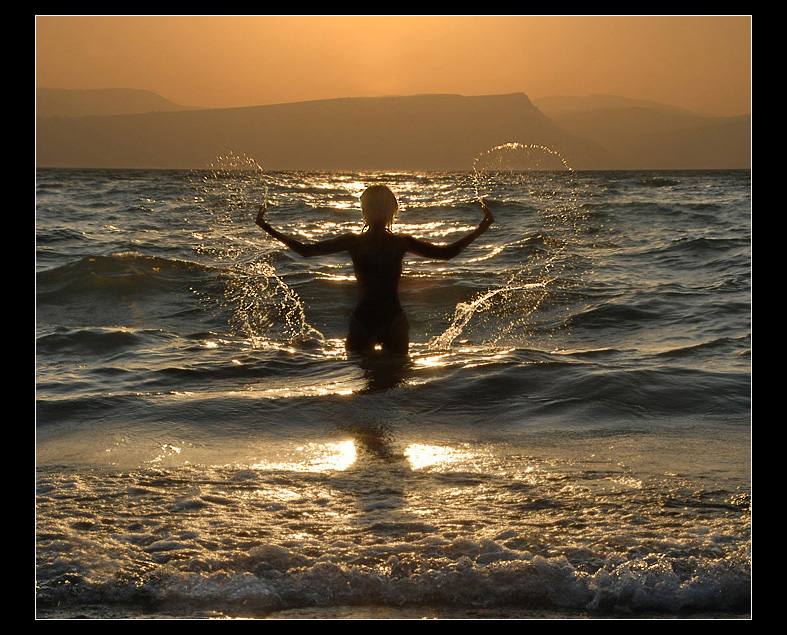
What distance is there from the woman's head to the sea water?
124 cm

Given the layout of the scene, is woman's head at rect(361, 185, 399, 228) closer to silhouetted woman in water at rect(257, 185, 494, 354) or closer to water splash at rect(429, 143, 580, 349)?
silhouetted woman in water at rect(257, 185, 494, 354)

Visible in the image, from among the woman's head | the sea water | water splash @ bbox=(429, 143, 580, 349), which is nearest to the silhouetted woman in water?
the woman's head

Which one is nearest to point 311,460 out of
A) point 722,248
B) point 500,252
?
point 500,252

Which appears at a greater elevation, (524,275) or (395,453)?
(524,275)

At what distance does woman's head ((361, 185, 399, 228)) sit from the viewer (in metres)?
7.08

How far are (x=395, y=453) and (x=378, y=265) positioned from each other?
285 cm

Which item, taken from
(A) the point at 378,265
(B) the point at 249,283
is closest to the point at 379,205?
(A) the point at 378,265

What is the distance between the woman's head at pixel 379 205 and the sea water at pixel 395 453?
4.08ft

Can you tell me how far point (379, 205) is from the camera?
7.15 m

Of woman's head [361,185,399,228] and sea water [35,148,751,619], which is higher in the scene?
woman's head [361,185,399,228]

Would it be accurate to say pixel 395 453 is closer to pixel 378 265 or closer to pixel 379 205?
pixel 378 265

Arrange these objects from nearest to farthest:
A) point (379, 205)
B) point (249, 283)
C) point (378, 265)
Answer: point (379, 205)
point (378, 265)
point (249, 283)

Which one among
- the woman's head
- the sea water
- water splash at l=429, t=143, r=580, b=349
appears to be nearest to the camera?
the sea water

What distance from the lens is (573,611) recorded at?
3.04 m
